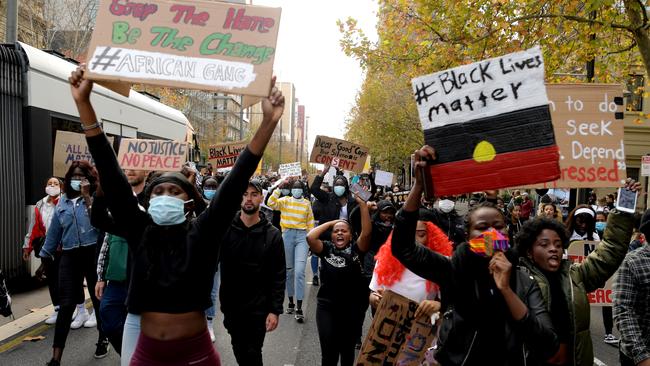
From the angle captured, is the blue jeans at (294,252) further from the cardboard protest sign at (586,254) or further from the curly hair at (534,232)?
the curly hair at (534,232)

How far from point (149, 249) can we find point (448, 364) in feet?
5.31

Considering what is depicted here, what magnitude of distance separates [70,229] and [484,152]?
4.62 m

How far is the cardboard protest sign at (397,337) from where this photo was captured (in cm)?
423

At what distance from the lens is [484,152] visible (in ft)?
9.50

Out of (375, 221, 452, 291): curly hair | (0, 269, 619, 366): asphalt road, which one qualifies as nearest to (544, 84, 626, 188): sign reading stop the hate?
(375, 221, 452, 291): curly hair

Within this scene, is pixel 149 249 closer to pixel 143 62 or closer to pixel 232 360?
pixel 143 62

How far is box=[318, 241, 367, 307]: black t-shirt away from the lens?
197 inches

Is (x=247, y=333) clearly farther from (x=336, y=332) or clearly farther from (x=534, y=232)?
(x=534, y=232)

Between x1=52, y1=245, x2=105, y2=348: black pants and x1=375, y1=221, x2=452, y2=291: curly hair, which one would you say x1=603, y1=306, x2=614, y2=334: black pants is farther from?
A: x1=52, y1=245, x2=105, y2=348: black pants

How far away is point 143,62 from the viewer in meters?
2.81

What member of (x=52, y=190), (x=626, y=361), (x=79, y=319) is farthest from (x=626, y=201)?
(x=52, y=190)

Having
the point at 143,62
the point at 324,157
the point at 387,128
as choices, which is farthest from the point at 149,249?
the point at 387,128

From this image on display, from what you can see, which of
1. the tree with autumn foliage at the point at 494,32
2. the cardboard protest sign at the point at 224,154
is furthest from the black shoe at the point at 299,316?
the tree with autumn foliage at the point at 494,32

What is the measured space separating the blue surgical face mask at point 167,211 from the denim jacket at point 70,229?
3.32 m
